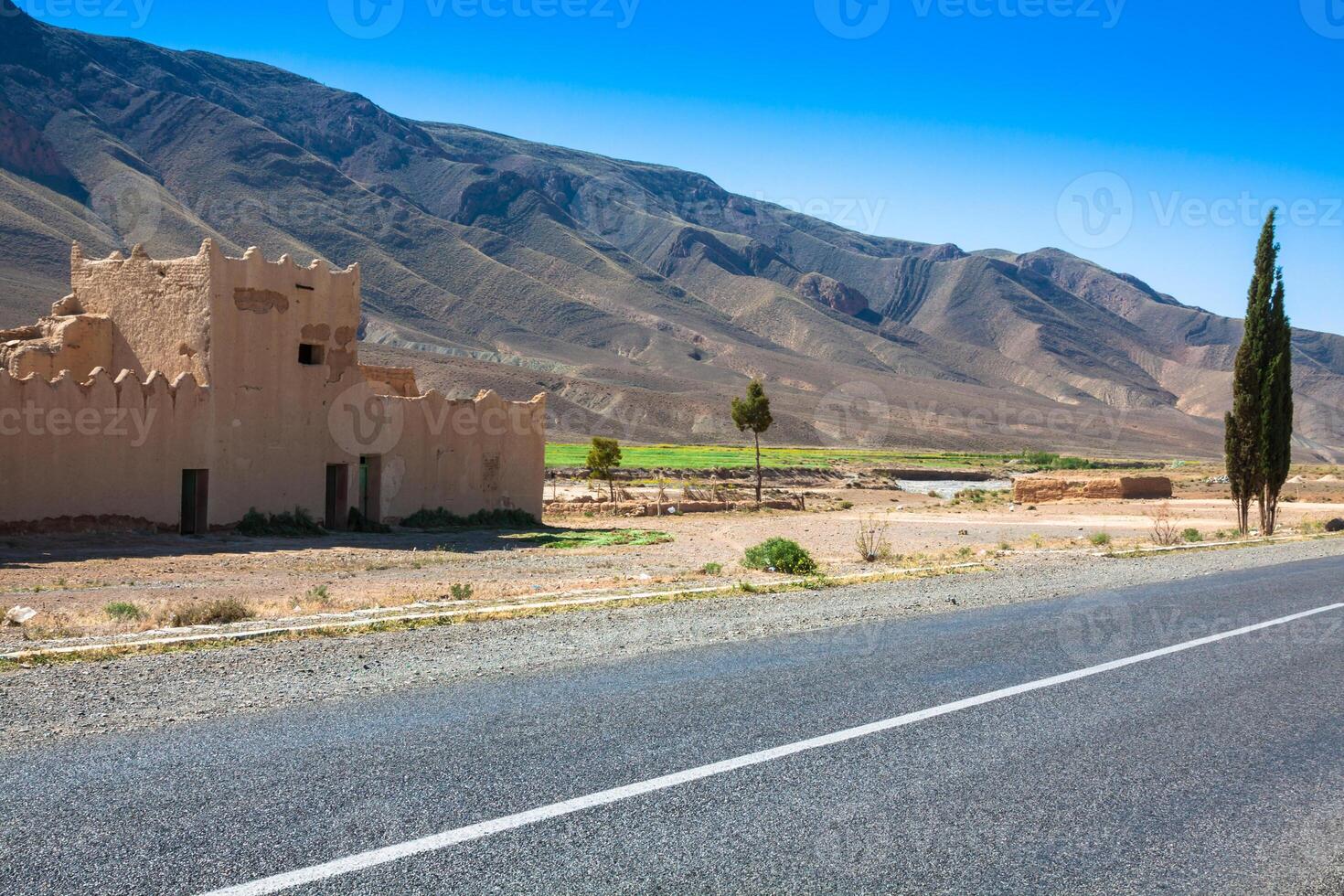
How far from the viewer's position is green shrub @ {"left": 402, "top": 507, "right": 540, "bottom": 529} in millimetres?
30766

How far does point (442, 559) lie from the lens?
23.1m

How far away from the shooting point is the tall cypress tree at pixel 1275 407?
2888cm

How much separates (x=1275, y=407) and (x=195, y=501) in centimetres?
2703

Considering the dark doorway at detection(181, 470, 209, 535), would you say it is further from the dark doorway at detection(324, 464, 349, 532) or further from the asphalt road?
the asphalt road

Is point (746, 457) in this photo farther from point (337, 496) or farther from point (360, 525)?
point (337, 496)

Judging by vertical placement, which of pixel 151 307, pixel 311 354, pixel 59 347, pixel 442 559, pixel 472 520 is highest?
pixel 151 307

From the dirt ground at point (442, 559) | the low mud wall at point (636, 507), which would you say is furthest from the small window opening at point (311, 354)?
the low mud wall at point (636, 507)

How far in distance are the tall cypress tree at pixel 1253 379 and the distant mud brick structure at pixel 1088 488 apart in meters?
19.7

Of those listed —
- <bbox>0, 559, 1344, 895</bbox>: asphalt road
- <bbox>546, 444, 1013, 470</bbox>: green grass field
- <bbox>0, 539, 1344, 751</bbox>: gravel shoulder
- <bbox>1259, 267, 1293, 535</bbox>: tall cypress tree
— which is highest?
<bbox>1259, 267, 1293, 535</bbox>: tall cypress tree

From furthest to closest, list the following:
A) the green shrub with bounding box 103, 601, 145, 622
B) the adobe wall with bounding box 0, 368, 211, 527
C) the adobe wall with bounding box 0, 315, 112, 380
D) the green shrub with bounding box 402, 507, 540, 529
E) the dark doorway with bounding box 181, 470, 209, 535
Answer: the green shrub with bounding box 402, 507, 540, 529
the dark doorway with bounding box 181, 470, 209, 535
the adobe wall with bounding box 0, 315, 112, 380
the adobe wall with bounding box 0, 368, 211, 527
the green shrub with bounding box 103, 601, 145, 622

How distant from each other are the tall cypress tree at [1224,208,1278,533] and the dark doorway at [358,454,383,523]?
2236cm

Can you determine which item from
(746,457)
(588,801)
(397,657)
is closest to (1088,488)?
(746,457)

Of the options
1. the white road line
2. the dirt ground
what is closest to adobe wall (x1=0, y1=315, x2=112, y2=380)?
the dirt ground

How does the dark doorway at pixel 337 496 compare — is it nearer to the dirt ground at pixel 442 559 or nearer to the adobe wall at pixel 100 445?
the dirt ground at pixel 442 559
